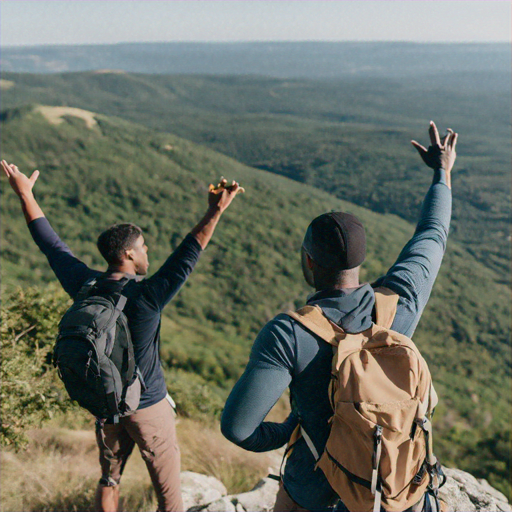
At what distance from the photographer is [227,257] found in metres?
32.6

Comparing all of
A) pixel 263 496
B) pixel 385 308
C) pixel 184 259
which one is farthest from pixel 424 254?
pixel 263 496

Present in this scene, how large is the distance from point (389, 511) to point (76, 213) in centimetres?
3329

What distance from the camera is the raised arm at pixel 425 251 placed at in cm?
167

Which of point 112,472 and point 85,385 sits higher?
point 85,385

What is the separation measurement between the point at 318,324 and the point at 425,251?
0.65 metres

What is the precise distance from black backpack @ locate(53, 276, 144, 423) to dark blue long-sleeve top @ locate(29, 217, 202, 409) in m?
0.07

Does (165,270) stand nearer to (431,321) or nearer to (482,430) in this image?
(482,430)

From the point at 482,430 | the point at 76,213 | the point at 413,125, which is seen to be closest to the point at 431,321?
the point at 482,430

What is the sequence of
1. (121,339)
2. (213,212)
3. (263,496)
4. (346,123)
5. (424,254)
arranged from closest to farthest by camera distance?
Result: (424,254) → (121,339) → (213,212) → (263,496) → (346,123)

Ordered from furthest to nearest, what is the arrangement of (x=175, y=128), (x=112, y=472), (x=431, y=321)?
(x=175, y=128), (x=431, y=321), (x=112, y=472)

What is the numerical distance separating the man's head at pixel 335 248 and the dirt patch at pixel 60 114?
4501cm

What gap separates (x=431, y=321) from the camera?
30.5 meters

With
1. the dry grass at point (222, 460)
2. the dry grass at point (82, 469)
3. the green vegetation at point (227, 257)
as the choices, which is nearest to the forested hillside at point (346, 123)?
the green vegetation at point (227, 257)

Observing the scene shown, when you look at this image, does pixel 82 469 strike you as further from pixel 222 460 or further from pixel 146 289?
pixel 146 289
